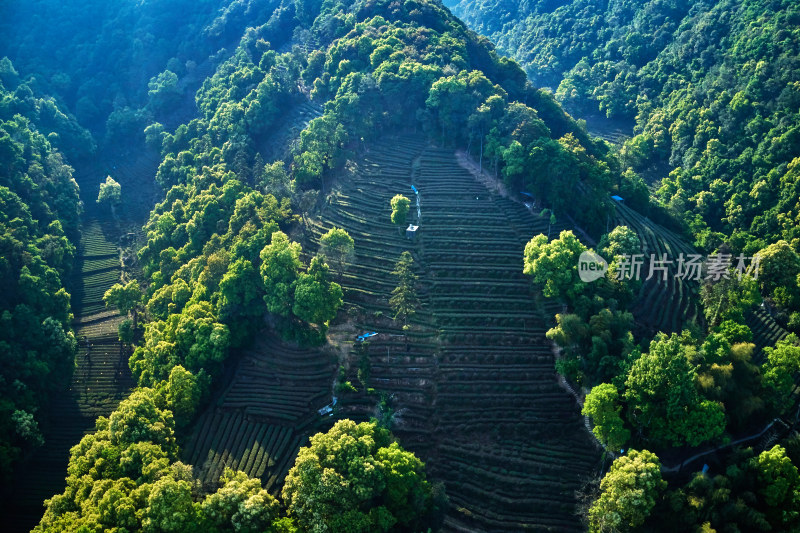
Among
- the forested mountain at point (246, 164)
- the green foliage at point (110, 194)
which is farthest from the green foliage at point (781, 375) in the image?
the green foliage at point (110, 194)

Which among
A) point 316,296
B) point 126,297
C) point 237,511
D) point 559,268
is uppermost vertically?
point 559,268

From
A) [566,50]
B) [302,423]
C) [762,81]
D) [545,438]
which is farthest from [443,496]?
[566,50]

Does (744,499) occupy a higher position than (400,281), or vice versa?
(400,281)

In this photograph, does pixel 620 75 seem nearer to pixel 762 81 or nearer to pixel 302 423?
pixel 762 81

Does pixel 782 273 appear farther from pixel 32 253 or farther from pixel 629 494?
pixel 32 253

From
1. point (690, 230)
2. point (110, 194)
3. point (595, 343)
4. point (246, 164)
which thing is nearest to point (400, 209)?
point (595, 343)
